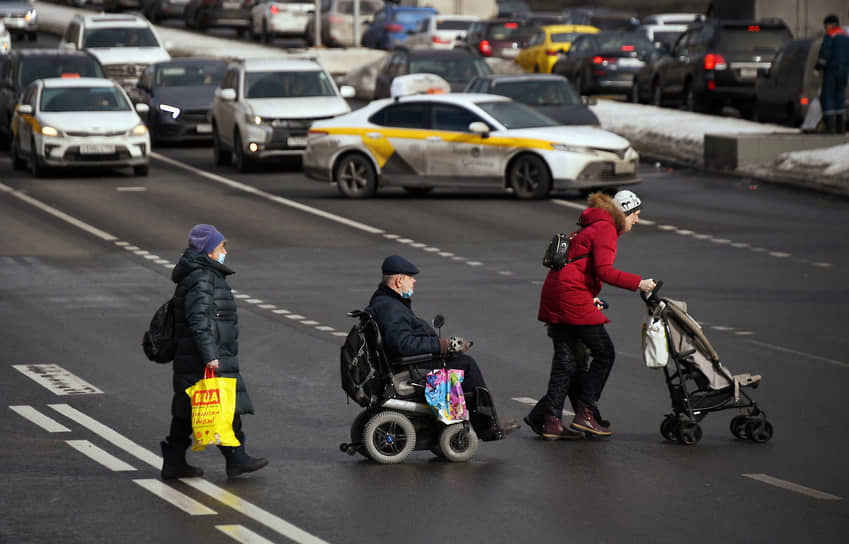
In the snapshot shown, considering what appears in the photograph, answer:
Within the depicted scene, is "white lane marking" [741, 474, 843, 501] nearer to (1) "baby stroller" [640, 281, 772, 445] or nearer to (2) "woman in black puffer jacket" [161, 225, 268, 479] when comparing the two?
(1) "baby stroller" [640, 281, 772, 445]

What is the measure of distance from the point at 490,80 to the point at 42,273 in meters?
14.0

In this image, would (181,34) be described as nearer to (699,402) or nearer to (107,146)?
(107,146)

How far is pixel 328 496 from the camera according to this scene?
31.0ft

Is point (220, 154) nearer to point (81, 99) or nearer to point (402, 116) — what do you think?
point (81, 99)

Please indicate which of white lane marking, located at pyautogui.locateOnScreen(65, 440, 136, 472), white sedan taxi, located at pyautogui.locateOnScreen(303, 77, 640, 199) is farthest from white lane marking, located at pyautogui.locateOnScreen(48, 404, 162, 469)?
white sedan taxi, located at pyautogui.locateOnScreen(303, 77, 640, 199)

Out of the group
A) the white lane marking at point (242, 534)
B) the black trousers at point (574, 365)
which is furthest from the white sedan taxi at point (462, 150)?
the white lane marking at point (242, 534)

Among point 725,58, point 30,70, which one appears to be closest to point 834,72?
point 725,58

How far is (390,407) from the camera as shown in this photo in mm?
10211

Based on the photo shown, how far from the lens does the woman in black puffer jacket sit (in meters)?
9.58

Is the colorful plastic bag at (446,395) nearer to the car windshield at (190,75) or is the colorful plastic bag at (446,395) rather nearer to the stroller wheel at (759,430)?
the stroller wheel at (759,430)

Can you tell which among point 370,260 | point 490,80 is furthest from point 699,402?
point 490,80

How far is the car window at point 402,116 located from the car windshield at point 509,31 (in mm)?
22928

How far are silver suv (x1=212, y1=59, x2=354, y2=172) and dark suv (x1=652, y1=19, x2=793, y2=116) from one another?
8.13m

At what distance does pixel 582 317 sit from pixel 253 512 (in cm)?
269
